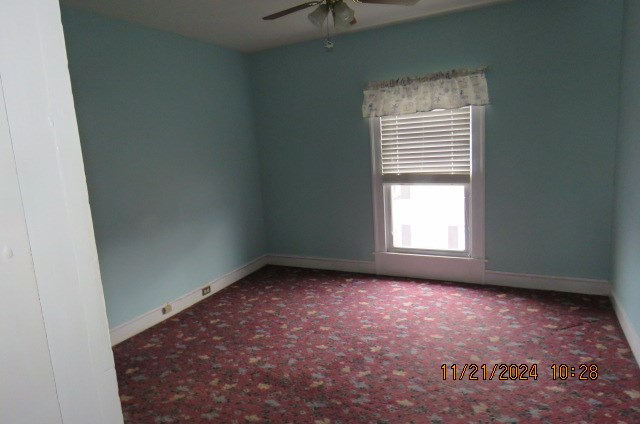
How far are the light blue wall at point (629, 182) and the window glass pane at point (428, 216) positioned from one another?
1.23 meters

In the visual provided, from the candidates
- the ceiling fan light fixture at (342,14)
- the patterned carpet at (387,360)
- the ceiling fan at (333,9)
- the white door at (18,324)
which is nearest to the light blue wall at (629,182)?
the patterned carpet at (387,360)

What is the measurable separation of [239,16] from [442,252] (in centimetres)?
284

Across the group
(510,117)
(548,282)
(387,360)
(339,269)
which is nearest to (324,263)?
(339,269)

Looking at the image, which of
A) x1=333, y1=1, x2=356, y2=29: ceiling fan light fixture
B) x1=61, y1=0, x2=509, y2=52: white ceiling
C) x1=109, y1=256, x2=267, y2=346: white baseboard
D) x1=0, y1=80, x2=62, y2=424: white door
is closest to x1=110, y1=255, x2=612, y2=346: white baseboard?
x1=109, y1=256, x2=267, y2=346: white baseboard

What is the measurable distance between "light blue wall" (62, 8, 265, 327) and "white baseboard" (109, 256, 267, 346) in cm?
6

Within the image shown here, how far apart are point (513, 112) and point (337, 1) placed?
1.90 metres

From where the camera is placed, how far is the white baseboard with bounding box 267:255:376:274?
4475mm

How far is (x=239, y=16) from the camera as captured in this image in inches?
132

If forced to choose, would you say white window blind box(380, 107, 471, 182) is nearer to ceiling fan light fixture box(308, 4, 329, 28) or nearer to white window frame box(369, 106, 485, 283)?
white window frame box(369, 106, 485, 283)

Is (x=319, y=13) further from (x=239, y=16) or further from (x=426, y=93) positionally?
(x=426, y=93)

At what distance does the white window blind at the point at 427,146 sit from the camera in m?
3.80
